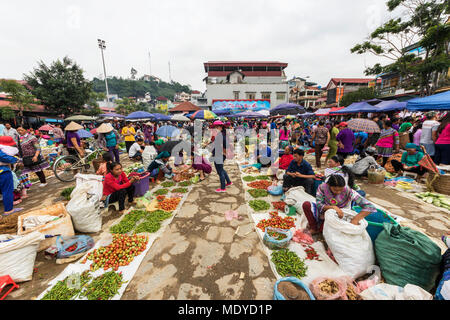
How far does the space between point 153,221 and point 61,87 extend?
2991 cm

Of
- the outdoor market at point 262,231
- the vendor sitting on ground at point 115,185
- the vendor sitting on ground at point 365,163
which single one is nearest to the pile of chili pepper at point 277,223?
the outdoor market at point 262,231

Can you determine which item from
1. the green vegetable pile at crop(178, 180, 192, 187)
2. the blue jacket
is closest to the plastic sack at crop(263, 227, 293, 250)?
the green vegetable pile at crop(178, 180, 192, 187)

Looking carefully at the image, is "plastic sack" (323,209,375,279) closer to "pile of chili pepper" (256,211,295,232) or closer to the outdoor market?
the outdoor market

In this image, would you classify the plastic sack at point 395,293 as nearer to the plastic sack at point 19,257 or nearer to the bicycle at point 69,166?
the plastic sack at point 19,257

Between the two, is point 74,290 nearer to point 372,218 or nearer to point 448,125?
point 372,218


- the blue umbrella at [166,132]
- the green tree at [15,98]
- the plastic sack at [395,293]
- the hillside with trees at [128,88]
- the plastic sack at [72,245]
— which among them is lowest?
the plastic sack at [72,245]

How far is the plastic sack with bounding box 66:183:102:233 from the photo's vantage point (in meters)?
3.59

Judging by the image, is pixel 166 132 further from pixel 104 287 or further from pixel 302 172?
pixel 104 287

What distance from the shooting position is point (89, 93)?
2572cm

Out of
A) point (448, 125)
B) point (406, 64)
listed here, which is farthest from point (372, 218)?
point (406, 64)

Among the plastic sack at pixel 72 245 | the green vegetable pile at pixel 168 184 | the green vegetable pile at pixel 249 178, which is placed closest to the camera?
the plastic sack at pixel 72 245

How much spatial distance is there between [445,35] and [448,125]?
1180 cm

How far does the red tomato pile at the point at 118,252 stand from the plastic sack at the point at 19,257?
0.68 metres

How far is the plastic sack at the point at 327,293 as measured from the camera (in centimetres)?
213
